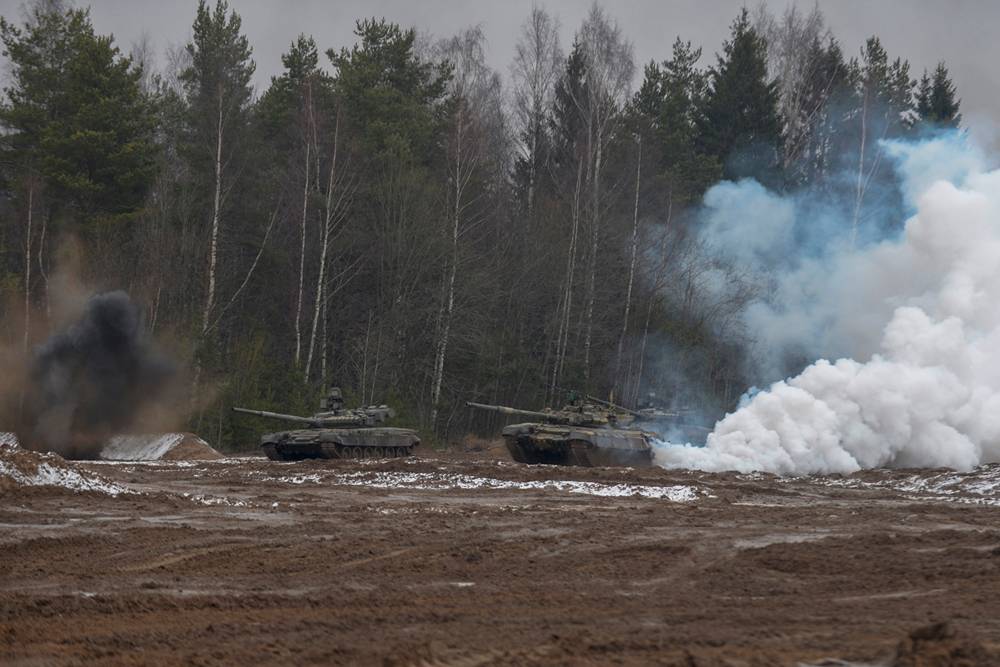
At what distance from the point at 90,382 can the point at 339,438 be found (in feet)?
22.8

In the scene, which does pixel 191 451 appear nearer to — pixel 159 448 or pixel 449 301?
pixel 159 448

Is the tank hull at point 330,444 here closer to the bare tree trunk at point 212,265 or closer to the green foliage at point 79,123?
the bare tree trunk at point 212,265

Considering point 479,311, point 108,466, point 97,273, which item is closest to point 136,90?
point 97,273

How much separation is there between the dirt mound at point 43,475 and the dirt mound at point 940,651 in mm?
12957

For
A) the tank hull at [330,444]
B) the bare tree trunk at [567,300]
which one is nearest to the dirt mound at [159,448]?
the tank hull at [330,444]

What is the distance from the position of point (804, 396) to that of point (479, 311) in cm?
1484

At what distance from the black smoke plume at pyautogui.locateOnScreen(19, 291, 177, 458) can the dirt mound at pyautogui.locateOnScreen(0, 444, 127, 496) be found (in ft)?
42.6

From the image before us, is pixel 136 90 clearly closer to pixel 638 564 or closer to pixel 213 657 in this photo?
pixel 638 564

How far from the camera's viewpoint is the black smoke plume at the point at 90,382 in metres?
30.4

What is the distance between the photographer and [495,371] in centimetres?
3984

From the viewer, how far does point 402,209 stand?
128 feet

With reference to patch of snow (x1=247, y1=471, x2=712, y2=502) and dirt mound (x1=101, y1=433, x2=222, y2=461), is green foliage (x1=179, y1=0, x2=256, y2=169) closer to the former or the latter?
dirt mound (x1=101, y1=433, x2=222, y2=461)

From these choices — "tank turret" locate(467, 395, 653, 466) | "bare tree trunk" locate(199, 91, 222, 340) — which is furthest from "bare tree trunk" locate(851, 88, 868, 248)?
"bare tree trunk" locate(199, 91, 222, 340)

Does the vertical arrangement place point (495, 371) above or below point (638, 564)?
above
